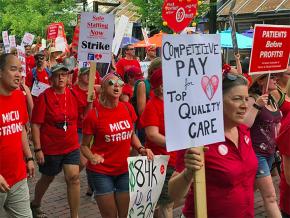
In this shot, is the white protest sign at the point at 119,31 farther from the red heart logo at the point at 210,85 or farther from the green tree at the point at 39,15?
the green tree at the point at 39,15

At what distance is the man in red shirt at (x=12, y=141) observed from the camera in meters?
4.55

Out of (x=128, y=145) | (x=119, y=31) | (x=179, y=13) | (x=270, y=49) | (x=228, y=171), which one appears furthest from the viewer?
(x=179, y=13)

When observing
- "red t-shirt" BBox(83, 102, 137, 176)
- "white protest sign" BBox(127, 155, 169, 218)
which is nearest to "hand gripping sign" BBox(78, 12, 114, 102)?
"red t-shirt" BBox(83, 102, 137, 176)

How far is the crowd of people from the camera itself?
3.33 metres

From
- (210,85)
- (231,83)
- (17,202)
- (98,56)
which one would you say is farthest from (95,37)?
(210,85)

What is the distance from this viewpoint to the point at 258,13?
23.5 metres

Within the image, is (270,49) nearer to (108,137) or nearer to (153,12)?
(108,137)

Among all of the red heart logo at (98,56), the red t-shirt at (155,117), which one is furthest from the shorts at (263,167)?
the red heart logo at (98,56)

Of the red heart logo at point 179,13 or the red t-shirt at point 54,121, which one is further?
the red heart logo at point 179,13

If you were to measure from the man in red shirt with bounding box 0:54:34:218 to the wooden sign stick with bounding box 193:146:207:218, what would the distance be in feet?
6.49

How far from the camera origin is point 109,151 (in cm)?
521

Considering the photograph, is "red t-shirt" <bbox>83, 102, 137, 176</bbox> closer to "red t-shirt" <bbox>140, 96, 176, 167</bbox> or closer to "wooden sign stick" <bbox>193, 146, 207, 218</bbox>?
"red t-shirt" <bbox>140, 96, 176, 167</bbox>

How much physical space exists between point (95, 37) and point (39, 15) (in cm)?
3105

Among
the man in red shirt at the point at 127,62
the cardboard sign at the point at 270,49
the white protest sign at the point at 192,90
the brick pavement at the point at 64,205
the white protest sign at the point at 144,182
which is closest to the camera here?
the white protest sign at the point at 192,90
